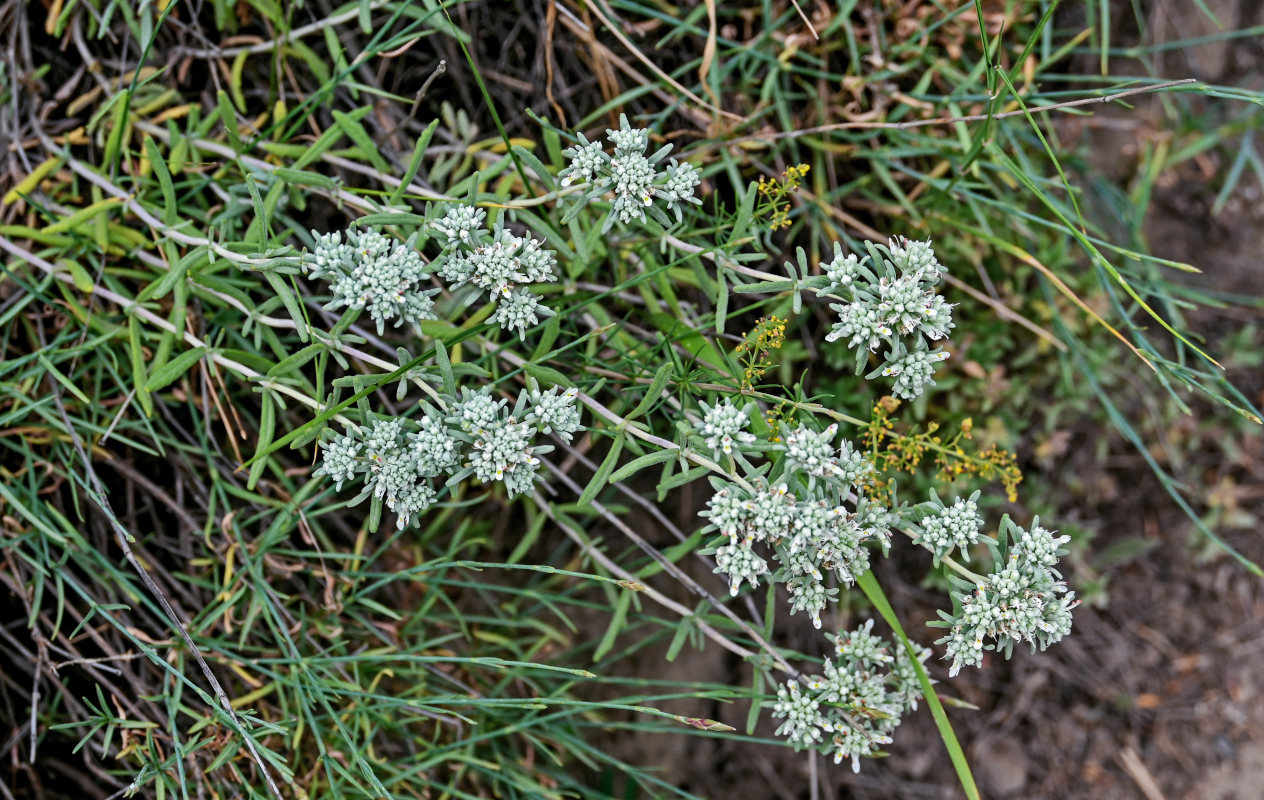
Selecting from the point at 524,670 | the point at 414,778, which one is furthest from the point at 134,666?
the point at 524,670

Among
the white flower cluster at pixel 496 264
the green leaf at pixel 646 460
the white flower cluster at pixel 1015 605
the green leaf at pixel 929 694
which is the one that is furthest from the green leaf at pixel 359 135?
the white flower cluster at pixel 1015 605

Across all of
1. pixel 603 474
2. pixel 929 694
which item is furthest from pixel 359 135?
pixel 929 694

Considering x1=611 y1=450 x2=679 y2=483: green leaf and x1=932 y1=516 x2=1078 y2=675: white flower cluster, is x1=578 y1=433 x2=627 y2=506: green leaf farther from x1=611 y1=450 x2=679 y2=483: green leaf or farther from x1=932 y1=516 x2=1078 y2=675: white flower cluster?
x1=932 y1=516 x2=1078 y2=675: white flower cluster

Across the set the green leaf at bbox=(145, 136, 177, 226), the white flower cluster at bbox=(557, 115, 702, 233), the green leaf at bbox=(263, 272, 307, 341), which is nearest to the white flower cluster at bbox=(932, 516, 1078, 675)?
the white flower cluster at bbox=(557, 115, 702, 233)

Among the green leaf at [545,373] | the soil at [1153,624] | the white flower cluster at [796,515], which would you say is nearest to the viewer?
the white flower cluster at [796,515]

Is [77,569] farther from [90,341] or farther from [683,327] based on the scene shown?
[683,327]

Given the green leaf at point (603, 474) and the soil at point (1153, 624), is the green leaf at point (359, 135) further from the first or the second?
the soil at point (1153, 624)
